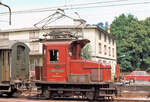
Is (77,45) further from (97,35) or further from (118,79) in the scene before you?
(97,35)

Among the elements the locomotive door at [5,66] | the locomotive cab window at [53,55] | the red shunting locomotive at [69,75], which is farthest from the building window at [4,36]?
the locomotive cab window at [53,55]

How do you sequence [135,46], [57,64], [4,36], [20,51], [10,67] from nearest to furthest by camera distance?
[57,64], [10,67], [20,51], [4,36], [135,46]

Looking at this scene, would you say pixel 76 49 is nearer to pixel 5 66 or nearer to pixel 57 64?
pixel 57 64

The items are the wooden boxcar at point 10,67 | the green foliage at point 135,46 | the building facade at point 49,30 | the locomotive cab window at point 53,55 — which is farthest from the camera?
the green foliage at point 135,46

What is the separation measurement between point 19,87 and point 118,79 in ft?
19.2

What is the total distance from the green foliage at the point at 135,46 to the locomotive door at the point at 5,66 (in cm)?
3947

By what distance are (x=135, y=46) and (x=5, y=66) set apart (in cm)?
4097

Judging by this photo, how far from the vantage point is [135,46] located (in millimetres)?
52344

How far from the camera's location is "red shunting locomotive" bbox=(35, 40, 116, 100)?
13.4 m

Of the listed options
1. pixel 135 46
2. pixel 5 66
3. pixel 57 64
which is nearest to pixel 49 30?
pixel 5 66

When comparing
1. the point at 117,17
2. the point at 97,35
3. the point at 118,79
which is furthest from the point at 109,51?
the point at 118,79

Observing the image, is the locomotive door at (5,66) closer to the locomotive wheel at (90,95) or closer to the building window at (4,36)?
the locomotive wheel at (90,95)

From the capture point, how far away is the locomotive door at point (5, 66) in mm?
14961

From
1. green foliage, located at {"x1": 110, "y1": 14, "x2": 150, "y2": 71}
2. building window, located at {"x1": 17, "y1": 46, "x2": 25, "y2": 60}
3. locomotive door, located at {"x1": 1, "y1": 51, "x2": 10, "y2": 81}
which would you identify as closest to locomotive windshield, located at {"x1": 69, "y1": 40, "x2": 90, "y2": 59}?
building window, located at {"x1": 17, "y1": 46, "x2": 25, "y2": 60}
